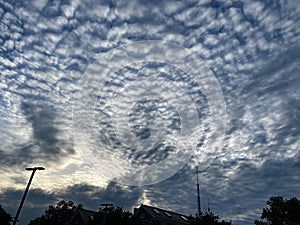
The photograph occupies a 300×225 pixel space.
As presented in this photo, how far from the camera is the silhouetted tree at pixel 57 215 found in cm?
6656

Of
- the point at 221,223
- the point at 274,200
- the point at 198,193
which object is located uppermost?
the point at 198,193

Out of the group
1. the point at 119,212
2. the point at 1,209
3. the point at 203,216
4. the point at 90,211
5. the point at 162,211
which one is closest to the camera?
the point at 203,216

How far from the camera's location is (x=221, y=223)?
3353 centimetres

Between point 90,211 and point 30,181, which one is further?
point 90,211

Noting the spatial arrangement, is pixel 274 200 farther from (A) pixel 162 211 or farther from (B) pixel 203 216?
(A) pixel 162 211

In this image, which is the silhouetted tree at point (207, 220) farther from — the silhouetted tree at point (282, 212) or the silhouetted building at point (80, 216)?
the silhouetted building at point (80, 216)

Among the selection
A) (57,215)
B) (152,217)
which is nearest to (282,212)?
(152,217)

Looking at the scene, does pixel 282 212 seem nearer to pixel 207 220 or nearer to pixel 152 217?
pixel 207 220

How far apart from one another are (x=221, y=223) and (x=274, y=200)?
7681 millimetres

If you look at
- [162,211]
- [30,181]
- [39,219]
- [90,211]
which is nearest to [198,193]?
[162,211]

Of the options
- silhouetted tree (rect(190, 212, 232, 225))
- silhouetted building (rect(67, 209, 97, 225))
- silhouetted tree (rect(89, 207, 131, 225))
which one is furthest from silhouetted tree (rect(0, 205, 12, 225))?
silhouetted tree (rect(190, 212, 232, 225))

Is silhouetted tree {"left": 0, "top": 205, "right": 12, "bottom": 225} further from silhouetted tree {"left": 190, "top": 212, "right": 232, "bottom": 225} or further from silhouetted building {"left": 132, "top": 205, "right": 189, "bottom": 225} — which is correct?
silhouetted tree {"left": 190, "top": 212, "right": 232, "bottom": 225}

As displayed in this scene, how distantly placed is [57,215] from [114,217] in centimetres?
4079

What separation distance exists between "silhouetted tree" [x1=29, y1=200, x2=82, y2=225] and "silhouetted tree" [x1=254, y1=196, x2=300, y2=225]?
4965cm
